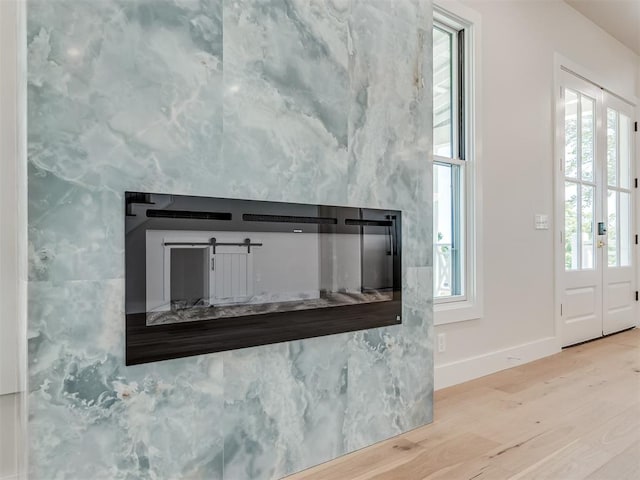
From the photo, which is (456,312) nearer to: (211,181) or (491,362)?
(491,362)

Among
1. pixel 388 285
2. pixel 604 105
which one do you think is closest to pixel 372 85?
pixel 388 285

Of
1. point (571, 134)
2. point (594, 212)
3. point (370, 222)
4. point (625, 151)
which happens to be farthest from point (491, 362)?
point (625, 151)

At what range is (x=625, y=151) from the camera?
189 inches

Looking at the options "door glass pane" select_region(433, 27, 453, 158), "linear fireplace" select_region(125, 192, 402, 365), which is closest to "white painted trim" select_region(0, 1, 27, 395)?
"linear fireplace" select_region(125, 192, 402, 365)

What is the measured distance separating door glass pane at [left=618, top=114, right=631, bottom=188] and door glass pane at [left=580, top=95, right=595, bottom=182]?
0.77 m

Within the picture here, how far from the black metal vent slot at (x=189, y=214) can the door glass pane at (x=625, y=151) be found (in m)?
4.71

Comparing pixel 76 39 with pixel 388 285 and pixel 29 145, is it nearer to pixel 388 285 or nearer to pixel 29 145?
pixel 29 145

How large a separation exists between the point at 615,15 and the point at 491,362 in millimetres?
3352

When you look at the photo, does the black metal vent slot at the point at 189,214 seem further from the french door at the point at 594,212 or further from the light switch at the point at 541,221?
the french door at the point at 594,212

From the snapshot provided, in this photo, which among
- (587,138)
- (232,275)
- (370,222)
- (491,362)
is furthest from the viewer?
(587,138)

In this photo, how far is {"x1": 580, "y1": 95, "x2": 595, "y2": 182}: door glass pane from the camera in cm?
412

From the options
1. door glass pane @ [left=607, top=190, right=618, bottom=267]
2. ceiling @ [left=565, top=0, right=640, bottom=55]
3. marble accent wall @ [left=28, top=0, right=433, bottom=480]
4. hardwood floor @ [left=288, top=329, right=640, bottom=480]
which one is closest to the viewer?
marble accent wall @ [left=28, top=0, right=433, bottom=480]

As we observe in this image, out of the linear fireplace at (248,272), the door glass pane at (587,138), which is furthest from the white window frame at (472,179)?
the door glass pane at (587,138)

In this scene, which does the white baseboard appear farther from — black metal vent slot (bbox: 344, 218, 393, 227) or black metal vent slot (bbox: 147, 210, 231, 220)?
black metal vent slot (bbox: 147, 210, 231, 220)
